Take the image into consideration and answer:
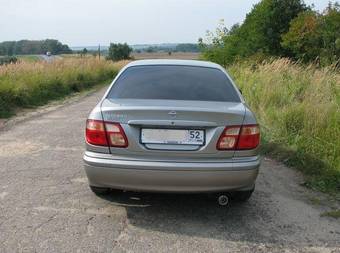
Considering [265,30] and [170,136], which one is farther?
[265,30]

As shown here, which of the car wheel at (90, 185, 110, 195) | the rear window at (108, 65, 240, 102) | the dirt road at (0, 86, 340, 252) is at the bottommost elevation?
the dirt road at (0, 86, 340, 252)

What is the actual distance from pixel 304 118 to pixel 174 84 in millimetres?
3737

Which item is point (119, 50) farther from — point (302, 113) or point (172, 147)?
point (172, 147)

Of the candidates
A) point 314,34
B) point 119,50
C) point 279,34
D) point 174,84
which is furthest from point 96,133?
point 119,50

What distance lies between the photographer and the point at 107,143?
4.42m

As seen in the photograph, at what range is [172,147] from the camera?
434cm

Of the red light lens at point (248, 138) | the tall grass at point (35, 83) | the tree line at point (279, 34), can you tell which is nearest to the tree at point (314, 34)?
the tree line at point (279, 34)

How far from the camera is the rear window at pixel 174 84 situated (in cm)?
496

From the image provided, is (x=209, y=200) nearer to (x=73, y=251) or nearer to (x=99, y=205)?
(x=99, y=205)

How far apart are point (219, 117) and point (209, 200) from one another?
1269 millimetres

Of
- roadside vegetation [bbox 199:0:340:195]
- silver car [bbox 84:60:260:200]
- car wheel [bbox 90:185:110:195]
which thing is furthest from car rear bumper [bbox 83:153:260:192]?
roadside vegetation [bbox 199:0:340:195]

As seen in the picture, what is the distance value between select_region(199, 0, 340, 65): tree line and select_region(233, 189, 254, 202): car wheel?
67.6 ft

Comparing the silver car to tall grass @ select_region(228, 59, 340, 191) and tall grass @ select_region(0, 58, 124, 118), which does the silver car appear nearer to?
tall grass @ select_region(228, 59, 340, 191)

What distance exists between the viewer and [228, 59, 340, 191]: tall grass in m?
6.66
